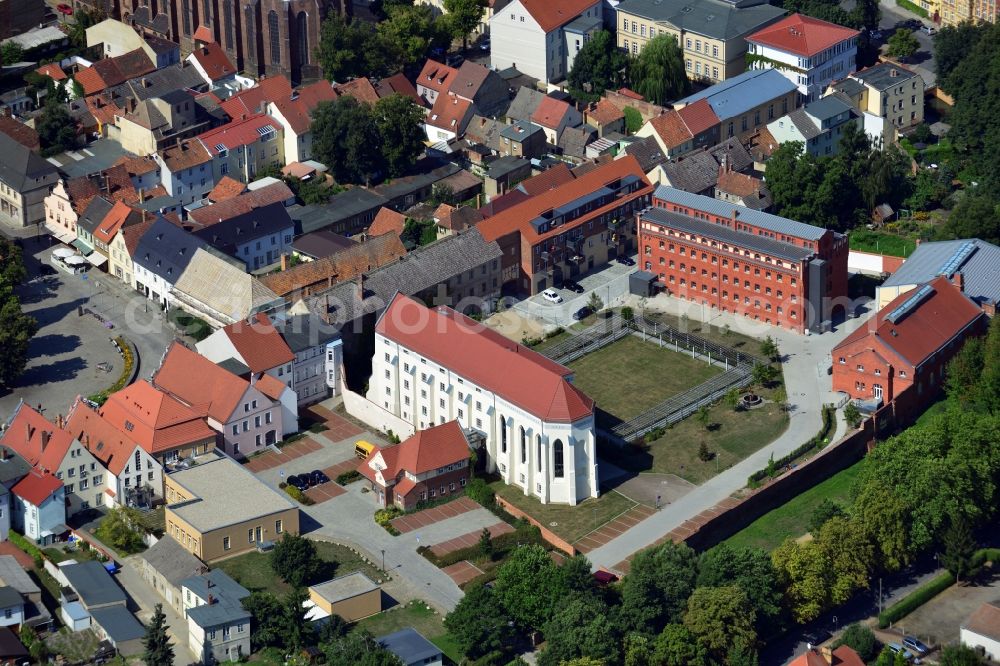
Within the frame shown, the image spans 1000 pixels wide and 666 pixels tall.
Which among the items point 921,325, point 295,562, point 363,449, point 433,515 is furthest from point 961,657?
point 363,449

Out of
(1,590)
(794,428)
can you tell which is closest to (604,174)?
(794,428)

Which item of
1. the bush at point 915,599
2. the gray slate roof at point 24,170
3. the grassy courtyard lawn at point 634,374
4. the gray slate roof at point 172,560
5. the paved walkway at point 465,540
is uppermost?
the gray slate roof at point 24,170

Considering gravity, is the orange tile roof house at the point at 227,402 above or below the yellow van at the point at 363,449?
above

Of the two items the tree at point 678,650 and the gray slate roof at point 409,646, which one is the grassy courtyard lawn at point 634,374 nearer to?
the tree at point 678,650

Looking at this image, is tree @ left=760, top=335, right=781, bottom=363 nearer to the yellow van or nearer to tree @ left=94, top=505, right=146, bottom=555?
the yellow van

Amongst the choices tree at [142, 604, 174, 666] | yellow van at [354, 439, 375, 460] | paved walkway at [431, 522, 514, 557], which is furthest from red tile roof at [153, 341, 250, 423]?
tree at [142, 604, 174, 666]

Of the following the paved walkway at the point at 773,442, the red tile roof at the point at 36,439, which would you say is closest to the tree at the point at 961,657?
the paved walkway at the point at 773,442
